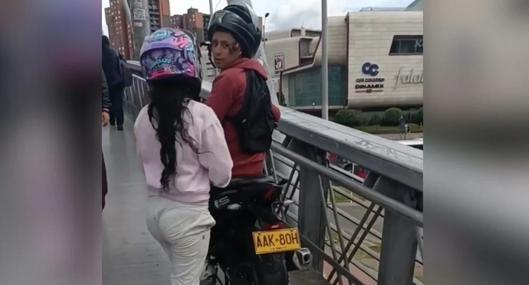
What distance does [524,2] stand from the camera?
0.80 m

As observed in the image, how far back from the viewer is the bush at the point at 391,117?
43.4 metres

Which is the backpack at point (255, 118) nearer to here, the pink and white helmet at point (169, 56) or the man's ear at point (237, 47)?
the man's ear at point (237, 47)

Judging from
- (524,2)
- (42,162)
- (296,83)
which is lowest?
(296,83)

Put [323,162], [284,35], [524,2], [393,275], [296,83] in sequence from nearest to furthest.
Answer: [524,2]
[393,275]
[323,162]
[296,83]
[284,35]

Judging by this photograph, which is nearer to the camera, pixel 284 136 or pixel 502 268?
pixel 502 268

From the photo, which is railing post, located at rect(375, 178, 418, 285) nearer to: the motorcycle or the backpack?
the motorcycle

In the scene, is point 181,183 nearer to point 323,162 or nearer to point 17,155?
point 323,162

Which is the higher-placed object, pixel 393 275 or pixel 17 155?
pixel 17 155

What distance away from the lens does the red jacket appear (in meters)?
2.79

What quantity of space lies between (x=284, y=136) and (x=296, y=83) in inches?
1763

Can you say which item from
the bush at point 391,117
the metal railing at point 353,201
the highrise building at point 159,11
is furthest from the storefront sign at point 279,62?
the metal railing at point 353,201

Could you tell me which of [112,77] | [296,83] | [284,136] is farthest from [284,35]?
A: [284,136]

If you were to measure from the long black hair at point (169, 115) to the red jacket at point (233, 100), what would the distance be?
0.37m

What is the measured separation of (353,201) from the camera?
3.14 meters
